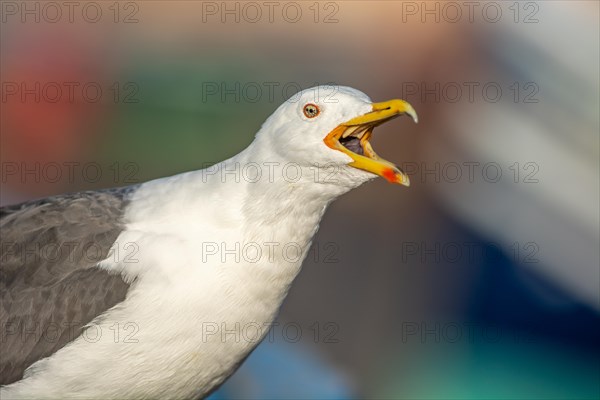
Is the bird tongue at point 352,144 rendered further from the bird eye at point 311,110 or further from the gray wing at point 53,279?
the gray wing at point 53,279

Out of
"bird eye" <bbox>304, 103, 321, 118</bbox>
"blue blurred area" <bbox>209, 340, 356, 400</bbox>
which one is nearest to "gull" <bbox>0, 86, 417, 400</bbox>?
"bird eye" <bbox>304, 103, 321, 118</bbox>

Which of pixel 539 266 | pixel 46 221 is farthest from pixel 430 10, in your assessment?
pixel 46 221

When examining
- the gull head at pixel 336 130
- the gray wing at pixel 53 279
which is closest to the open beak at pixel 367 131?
the gull head at pixel 336 130

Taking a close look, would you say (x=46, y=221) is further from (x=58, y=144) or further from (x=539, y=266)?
(x=58, y=144)

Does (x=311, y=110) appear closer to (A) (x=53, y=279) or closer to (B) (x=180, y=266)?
(B) (x=180, y=266)

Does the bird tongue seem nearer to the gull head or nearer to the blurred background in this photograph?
the gull head

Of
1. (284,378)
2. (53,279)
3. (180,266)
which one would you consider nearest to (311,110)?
(180,266)
